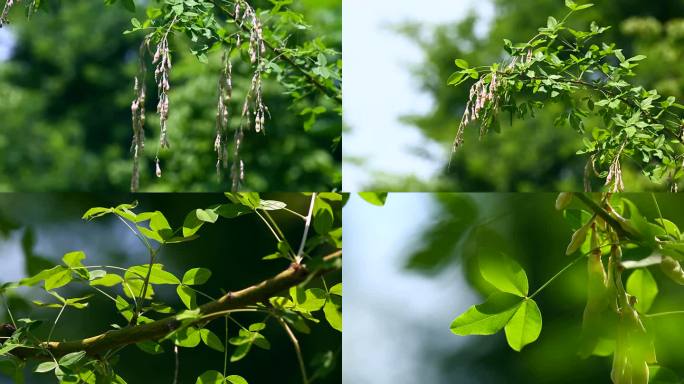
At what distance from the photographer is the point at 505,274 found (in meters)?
0.89

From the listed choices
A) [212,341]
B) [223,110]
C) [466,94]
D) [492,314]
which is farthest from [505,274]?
[466,94]

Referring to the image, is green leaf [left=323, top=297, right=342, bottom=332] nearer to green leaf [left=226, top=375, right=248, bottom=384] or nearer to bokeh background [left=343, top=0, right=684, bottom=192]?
green leaf [left=226, top=375, right=248, bottom=384]

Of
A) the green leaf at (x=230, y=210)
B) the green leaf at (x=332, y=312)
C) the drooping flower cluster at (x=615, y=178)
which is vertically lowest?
the green leaf at (x=332, y=312)

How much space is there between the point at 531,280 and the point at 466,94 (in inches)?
122

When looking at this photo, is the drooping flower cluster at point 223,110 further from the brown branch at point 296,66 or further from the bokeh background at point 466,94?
the bokeh background at point 466,94

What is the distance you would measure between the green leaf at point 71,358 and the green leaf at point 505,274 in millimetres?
474

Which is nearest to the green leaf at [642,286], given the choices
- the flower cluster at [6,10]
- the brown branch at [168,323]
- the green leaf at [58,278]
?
the brown branch at [168,323]

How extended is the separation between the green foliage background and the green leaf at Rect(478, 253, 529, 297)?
470mm

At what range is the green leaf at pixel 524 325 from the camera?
0.91 meters

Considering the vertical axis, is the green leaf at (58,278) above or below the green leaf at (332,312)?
above

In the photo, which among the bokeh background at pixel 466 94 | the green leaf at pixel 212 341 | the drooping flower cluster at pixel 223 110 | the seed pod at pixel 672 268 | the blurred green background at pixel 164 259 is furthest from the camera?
the bokeh background at pixel 466 94

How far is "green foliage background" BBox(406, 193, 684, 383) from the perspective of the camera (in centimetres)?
146

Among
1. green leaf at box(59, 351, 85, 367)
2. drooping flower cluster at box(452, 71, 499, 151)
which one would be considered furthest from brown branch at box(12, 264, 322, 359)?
drooping flower cluster at box(452, 71, 499, 151)

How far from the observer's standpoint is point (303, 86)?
1.47m
